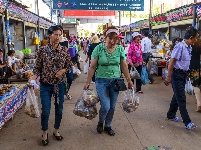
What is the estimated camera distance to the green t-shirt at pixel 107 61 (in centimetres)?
370

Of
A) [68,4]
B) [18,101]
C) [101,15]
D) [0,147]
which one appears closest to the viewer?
[0,147]

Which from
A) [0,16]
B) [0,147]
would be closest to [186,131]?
[0,147]

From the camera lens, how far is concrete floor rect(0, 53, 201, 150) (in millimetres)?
3707

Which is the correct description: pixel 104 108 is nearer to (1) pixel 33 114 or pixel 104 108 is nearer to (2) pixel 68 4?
(1) pixel 33 114

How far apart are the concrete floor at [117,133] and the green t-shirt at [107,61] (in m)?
0.99

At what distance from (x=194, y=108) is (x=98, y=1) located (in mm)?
9879

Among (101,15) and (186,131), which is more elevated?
(101,15)

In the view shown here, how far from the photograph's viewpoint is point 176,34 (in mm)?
11523

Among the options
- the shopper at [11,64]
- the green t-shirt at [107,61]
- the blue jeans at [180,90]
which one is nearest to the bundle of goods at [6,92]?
the green t-shirt at [107,61]

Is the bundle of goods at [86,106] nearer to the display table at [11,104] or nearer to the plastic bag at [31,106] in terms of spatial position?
the plastic bag at [31,106]

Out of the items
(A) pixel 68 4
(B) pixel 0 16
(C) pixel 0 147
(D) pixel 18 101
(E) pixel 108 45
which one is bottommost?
(C) pixel 0 147

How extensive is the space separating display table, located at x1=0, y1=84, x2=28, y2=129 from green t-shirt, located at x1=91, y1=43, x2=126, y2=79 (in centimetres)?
171

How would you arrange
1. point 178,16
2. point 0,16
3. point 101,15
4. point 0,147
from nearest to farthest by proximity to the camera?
point 0,147, point 0,16, point 178,16, point 101,15

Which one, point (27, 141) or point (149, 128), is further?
point (149, 128)
